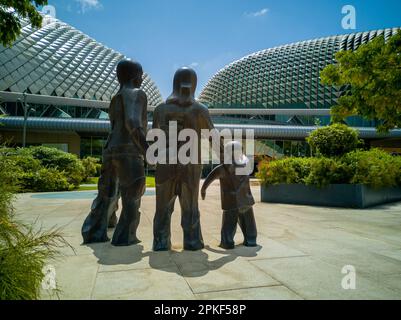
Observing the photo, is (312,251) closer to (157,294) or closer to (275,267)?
(275,267)

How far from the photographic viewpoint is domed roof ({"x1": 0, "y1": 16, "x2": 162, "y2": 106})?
3950cm

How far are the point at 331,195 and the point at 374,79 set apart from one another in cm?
425

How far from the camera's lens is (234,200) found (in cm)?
438

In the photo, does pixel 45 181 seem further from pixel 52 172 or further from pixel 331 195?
pixel 331 195

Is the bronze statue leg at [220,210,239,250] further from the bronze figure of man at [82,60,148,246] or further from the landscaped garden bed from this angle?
the landscaped garden bed

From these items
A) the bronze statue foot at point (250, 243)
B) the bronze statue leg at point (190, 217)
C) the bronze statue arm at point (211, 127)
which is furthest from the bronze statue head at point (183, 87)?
the bronze statue foot at point (250, 243)

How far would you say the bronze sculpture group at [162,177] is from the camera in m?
4.20

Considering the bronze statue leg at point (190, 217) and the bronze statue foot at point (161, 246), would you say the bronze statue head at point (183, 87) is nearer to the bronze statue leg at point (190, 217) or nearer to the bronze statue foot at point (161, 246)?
the bronze statue leg at point (190, 217)

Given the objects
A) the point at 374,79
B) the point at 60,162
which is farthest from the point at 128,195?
the point at 60,162

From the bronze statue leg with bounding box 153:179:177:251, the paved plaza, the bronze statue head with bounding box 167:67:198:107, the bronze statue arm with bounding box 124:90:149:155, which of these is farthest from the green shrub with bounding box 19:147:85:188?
the bronze statue head with bounding box 167:67:198:107

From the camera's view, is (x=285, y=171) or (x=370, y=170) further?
(x=285, y=171)

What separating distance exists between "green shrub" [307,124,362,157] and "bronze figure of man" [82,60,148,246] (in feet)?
29.7

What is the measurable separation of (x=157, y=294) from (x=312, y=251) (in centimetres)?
256

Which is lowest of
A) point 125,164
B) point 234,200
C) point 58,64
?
point 234,200
